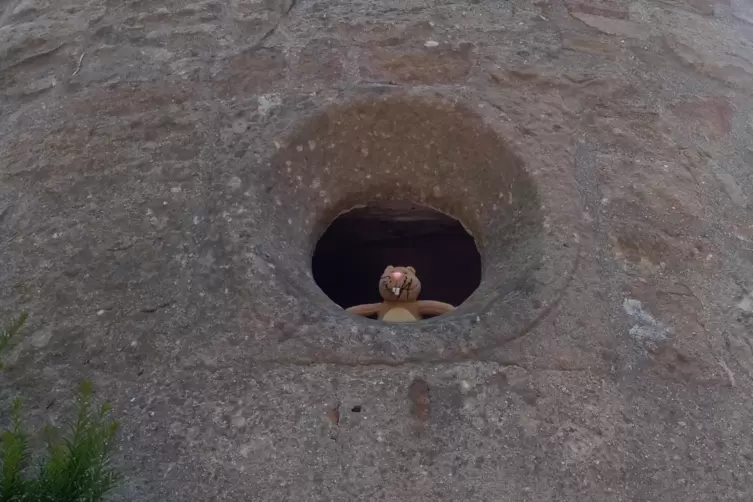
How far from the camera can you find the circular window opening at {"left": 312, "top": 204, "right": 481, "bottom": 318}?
293 centimetres

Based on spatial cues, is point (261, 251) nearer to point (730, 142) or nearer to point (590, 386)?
point (590, 386)

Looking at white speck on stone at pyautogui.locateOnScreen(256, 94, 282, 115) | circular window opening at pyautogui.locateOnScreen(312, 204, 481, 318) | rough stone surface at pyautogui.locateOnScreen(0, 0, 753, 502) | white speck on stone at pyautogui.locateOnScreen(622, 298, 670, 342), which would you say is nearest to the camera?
rough stone surface at pyautogui.locateOnScreen(0, 0, 753, 502)

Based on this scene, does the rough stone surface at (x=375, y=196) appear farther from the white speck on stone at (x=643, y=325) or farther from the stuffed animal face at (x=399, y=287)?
the stuffed animal face at (x=399, y=287)

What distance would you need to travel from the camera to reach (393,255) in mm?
3197

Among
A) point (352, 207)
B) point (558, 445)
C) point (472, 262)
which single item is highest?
point (558, 445)

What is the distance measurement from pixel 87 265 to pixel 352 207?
840 mm

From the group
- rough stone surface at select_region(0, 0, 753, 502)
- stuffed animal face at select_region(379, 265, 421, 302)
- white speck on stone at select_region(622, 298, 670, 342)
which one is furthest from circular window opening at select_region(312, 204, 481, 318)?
white speck on stone at select_region(622, 298, 670, 342)

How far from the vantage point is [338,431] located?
1512mm

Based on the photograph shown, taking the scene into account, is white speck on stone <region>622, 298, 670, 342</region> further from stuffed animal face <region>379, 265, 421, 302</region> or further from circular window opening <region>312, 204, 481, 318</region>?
circular window opening <region>312, 204, 481, 318</region>

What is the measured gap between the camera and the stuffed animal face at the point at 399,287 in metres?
2.31

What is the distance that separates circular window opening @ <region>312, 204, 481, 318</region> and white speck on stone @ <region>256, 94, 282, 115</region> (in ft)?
2.15

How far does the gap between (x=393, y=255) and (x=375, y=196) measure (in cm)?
84

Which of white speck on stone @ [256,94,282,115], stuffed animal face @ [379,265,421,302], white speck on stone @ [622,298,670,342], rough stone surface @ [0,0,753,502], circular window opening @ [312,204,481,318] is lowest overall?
circular window opening @ [312,204,481,318]

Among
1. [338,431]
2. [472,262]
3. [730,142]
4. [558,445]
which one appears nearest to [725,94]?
[730,142]
